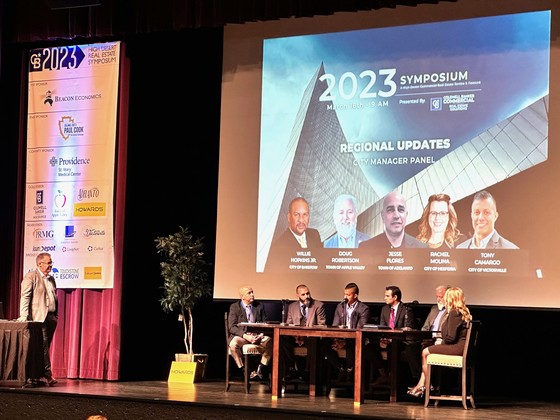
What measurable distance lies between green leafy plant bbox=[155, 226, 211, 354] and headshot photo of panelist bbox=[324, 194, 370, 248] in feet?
4.62

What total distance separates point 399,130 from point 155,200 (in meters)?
2.87

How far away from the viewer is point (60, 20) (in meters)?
9.61

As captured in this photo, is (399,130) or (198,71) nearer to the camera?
(399,130)

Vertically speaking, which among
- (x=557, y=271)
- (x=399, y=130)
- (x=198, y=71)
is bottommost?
(x=557, y=271)

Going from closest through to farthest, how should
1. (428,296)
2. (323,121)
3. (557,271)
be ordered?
(557,271) → (428,296) → (323,121)

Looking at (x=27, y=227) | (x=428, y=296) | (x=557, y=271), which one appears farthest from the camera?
(x=27, y=227)

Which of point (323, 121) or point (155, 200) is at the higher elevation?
point (323, 121)

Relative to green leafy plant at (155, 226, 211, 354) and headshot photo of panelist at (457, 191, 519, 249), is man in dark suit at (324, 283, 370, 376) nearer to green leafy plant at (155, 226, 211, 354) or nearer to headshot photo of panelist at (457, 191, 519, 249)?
headshot photo of panelist at (457, 191, 519, 249)

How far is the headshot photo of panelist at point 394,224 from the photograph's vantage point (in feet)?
28.4

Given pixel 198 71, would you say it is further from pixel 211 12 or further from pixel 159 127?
pixel 211 12

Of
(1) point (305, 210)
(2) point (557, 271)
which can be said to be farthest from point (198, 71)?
(2) point (557, 271)

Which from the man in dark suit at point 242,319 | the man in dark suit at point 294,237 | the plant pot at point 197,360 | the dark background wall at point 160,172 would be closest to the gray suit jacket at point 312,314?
the man in dark suit at point 242,319

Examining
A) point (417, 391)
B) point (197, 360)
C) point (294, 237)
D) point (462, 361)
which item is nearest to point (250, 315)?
point (294, 237)

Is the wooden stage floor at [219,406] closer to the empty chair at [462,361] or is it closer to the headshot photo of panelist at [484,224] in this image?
the empty chair at [462,361]
